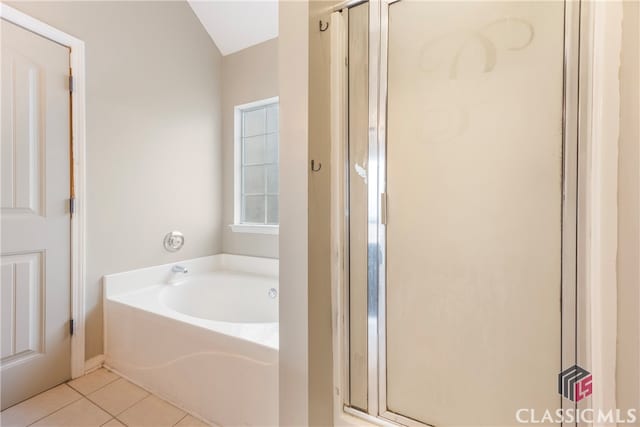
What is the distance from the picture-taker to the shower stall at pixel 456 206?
0.71 meters

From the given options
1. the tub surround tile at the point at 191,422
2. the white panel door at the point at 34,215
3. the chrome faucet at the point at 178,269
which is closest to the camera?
the tub surround tile at the point at 191,422

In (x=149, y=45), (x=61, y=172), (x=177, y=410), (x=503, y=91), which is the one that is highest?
(x=149, y=45)

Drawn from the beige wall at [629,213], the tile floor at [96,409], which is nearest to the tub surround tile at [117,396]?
the tile floor at [96,409]

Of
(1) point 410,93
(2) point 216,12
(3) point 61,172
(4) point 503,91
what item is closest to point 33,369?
(3) point 61,172

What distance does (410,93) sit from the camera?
0.87 meters

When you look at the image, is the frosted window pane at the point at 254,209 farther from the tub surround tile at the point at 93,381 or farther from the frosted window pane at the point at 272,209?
the tub surround tile at the point at 93,381

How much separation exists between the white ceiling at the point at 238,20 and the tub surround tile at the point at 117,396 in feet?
8.80

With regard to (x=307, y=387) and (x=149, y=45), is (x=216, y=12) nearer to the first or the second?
(x=149, y=45)

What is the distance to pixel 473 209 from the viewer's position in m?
0.79

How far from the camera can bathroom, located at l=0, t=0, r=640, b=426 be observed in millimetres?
673

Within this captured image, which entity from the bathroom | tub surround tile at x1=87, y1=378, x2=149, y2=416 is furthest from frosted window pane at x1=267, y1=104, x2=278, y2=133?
tub surround tile at x1=87, y1=378, x2=149, y2=416

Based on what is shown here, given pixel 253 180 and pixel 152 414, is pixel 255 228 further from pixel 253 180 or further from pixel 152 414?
pixel 152 414

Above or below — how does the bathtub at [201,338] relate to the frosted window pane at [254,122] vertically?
below

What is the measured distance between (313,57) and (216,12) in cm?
194
